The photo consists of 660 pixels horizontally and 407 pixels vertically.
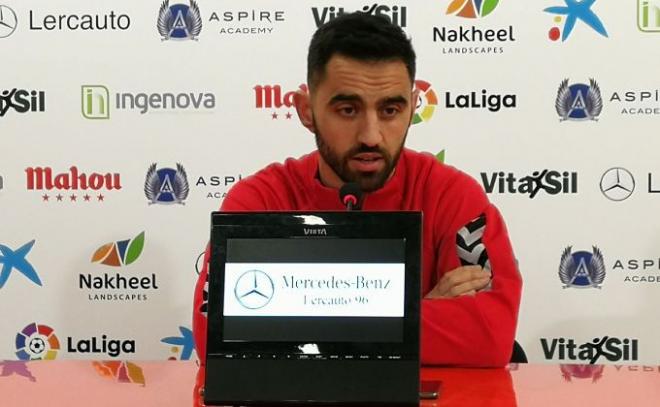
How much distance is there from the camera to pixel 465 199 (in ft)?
7.58

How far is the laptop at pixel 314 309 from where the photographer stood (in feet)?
4.49

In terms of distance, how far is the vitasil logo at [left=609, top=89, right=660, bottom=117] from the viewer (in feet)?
10.9

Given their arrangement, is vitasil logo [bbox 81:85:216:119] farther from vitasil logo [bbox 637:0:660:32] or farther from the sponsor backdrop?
vitasil logo [bbox 637:0:660:32]

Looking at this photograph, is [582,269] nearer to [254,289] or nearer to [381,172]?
[381,172]

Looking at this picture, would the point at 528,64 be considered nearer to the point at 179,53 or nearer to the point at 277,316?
the point at 179,53

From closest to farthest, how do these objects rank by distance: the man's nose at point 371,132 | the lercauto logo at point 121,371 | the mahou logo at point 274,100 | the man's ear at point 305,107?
the lercauto logo at point 121,371 → the man's nose at point 371,132 → the man's ear at point 305,107 → the mahou logo at point 274,100

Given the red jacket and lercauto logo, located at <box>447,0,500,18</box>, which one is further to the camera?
lercauto logo, located at <box>447,0,500,18</box>

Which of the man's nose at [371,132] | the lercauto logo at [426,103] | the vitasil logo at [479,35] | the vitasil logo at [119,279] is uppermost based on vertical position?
the vitasil logo at [479,35]

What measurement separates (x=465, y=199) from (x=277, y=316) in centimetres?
102

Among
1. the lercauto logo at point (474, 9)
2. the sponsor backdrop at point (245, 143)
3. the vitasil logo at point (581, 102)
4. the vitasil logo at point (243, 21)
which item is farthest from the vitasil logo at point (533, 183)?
the vitasil logo at point (243, 21)

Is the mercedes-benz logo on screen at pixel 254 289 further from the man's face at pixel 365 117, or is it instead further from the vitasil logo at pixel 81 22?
the vitasil logo at pixel 81 22

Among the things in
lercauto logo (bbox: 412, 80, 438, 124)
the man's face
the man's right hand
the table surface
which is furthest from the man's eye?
lercauto logo (bbox: 412, 80, 438, 124)

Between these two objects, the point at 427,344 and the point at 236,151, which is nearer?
the point at 427,344

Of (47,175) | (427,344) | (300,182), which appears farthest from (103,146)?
(427,344)
